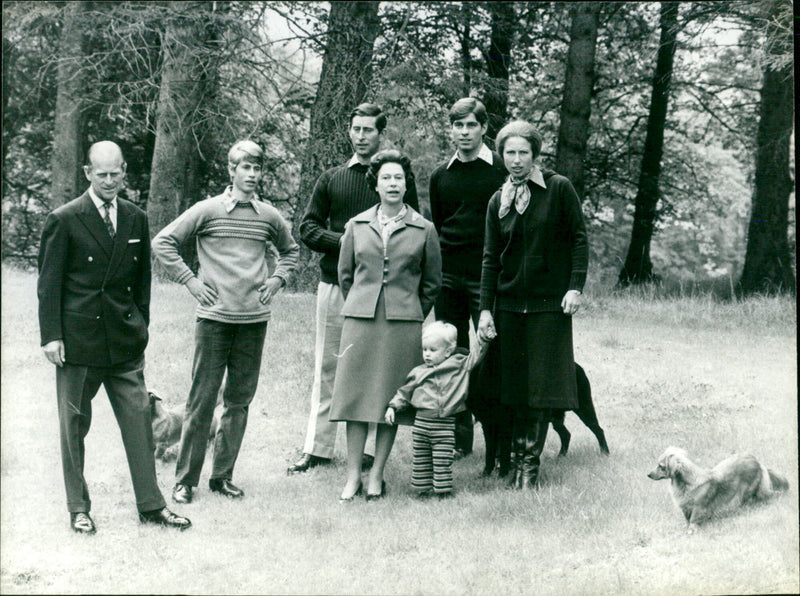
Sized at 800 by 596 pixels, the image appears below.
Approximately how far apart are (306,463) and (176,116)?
4.68 m

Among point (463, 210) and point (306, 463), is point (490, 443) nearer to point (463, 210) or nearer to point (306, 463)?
point (306, 463)

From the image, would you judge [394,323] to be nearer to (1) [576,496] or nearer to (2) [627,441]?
(1) [576,496]

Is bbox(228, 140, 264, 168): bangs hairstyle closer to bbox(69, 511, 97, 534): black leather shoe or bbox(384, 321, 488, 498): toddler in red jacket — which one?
bbox(384, 321, 488, 498): toddler in red jacket

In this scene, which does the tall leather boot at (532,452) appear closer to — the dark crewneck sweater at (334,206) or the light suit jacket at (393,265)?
the light suit jacket at (393,265)

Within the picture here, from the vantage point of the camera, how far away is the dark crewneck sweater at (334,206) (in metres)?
5.25

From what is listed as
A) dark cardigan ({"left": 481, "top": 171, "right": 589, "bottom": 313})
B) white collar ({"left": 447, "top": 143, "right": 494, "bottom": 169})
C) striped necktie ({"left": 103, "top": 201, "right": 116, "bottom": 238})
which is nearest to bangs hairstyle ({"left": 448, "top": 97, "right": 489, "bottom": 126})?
white collar ({"left": 447, "top": 143, "right": 494, "bottom": 169})

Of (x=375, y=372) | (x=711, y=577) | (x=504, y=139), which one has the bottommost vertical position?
(x=711, y=577)

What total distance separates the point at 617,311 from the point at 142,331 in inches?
211

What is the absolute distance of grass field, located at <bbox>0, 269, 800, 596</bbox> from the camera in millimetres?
3670

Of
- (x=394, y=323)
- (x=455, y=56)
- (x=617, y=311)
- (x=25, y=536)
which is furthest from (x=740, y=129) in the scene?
(x=25, y=536)

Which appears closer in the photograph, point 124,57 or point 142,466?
point 142,466

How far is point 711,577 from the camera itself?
3928 millimetres

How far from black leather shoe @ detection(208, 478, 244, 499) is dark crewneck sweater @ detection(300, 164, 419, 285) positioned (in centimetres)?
140

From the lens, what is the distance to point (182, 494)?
185 inches
